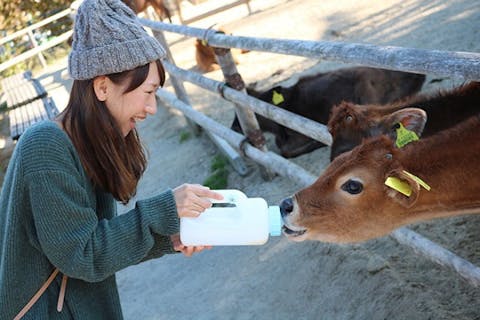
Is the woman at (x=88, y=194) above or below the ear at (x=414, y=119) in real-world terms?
above

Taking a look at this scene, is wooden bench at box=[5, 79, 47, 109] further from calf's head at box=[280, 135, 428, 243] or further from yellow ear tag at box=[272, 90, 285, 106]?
calf's head at box=[280, 135, 428, 243]

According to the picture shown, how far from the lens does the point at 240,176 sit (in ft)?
21.0

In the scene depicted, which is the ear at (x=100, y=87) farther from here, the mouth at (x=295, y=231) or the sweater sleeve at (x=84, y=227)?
the mouth at (x=295, y=231)

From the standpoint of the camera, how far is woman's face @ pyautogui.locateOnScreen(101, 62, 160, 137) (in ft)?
7.23

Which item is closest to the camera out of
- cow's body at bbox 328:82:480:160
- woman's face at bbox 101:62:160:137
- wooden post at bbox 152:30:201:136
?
woman's face at bbox 101:62:160:137

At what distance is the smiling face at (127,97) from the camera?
86.0 inches

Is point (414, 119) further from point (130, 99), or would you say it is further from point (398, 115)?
point (130, 99)

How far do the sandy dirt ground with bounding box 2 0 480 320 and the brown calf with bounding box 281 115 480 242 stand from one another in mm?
742

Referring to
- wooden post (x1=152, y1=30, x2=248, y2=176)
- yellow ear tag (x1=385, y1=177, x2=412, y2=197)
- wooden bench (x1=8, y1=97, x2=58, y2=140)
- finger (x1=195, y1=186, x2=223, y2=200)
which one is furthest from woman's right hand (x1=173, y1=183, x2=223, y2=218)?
wooden bench (x1=8, y1=97, x2=58, y2=140)

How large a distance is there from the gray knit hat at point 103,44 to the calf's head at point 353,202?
127 centimetres

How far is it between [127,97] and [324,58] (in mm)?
1538

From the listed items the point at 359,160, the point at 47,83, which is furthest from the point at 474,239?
the point at 47,83

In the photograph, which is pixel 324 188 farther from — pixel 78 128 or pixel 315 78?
pixel 315 78

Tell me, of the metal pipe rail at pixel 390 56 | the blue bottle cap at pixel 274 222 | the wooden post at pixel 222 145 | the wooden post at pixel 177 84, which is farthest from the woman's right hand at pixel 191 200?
the wooden post at pixel 177 84
